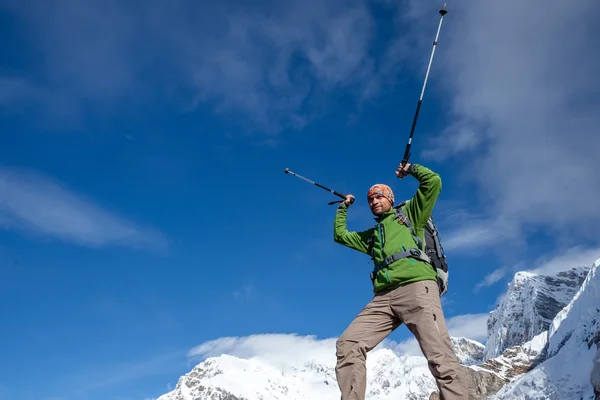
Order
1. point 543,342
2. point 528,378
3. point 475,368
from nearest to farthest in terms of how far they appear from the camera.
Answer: point 528,378
point 475,368
point 543,342

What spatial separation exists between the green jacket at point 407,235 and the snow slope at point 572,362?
121625 millimetres

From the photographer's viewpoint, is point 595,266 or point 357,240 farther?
point 595,266

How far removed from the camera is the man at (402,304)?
685 centimetres

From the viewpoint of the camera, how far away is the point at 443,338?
6.99m

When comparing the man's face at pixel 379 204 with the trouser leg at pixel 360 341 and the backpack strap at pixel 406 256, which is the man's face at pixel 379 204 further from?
the trouser leg at pixel 360 341

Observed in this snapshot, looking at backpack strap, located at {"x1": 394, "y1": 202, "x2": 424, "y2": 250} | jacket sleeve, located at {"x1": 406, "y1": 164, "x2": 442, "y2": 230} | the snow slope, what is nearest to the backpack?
backpack strap, located at {"x1": 394, "y1": 202, "x2": 424, "y2": 250}

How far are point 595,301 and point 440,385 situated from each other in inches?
6546

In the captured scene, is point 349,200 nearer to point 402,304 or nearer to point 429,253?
point 429,253

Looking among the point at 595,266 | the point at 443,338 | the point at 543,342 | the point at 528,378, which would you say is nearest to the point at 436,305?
the point at 443,338

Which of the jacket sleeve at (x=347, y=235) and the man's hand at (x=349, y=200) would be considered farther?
the man's hand at (x=349, y=200)

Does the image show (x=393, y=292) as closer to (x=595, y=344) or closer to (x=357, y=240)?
(x=357, y=240)

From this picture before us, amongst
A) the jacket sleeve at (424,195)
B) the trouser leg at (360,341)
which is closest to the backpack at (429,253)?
the jacket sleeve at (424,195)

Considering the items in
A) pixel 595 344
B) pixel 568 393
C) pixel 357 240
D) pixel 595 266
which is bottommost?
pixel 357 240

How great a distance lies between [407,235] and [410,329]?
1.38 m
